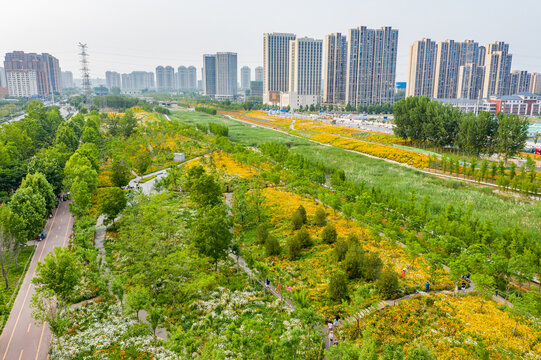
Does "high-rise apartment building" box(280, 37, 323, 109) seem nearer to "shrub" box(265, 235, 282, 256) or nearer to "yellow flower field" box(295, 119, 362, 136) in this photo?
"yellow flower field" box(295, 119, 362, 136)

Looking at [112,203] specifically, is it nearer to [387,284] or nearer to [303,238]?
[303,238]

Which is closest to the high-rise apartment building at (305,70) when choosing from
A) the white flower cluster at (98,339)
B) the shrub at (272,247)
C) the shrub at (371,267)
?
the shrub at (272,247)

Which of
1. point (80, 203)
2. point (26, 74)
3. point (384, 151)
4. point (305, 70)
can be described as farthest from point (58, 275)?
point (26, 74)

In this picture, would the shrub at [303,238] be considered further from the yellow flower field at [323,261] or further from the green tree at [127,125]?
the green tree at [127,125]

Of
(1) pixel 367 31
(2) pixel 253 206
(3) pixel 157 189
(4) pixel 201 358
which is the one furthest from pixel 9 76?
(4) pixel 201 358

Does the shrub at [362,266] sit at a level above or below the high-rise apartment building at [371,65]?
below
